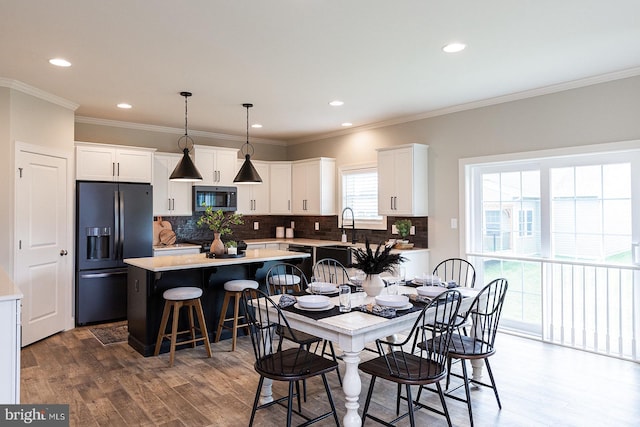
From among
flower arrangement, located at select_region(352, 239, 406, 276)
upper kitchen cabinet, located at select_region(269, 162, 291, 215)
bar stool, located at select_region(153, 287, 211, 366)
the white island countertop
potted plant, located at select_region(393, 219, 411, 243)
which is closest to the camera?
flower arrangement, located at select_region(352, 239, 406, 276)

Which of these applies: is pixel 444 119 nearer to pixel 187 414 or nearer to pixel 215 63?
pixel 215 63

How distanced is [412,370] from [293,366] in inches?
27.8

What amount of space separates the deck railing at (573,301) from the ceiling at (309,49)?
1.89 meters

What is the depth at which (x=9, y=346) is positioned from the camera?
2379 mm

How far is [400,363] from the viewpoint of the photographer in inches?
105

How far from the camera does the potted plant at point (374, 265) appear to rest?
3.02 meters

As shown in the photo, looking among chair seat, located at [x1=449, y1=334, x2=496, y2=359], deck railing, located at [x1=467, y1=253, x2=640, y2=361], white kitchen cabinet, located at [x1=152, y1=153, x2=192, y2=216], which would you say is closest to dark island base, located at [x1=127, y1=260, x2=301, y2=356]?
white kitchen cabinet, located at [x1=152, y1=153, x2=192, y2=216]

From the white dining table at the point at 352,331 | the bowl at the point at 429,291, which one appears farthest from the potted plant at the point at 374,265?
the white dining table at the point at 352,331

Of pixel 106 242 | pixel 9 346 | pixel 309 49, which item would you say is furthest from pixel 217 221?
pixel 9 346

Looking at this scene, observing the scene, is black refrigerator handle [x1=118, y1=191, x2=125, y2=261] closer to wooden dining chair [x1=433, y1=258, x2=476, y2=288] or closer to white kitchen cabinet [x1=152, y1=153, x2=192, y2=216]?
white kitchen cabinet [x1=152, y1=153, x2=192, y2=216]

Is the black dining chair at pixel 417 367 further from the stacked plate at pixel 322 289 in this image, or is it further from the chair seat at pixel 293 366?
the stacked plate at pixel 322 289

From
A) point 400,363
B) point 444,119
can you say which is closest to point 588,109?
point 444,119

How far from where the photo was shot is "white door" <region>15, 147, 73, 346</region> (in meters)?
4.36

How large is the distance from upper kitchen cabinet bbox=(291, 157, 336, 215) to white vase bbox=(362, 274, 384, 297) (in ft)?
12.1
